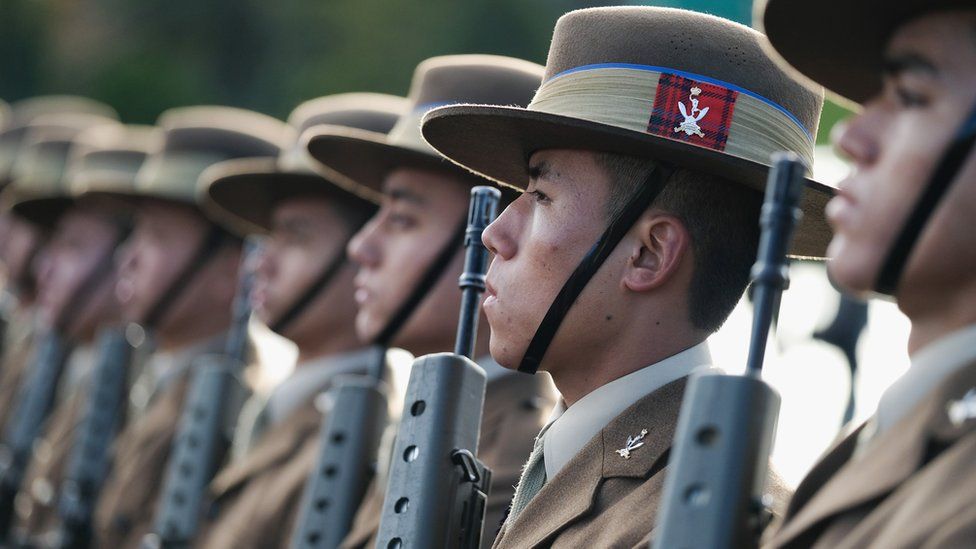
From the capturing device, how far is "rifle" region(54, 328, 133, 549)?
7.81 metres

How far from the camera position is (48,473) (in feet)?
29.9

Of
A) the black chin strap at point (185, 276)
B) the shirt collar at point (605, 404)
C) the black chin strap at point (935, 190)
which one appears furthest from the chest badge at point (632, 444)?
the black chin strap at point (185, 276)

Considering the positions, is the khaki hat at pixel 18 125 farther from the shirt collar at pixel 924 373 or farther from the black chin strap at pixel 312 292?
the shirt collar at pixel 924 373

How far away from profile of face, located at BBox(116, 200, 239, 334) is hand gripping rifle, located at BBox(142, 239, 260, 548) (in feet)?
3.42

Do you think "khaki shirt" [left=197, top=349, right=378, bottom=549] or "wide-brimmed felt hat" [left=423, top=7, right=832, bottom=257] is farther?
"khaki shirt" [left=197, top=349, right=378, bottom=549]

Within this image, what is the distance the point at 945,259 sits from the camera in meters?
2.36

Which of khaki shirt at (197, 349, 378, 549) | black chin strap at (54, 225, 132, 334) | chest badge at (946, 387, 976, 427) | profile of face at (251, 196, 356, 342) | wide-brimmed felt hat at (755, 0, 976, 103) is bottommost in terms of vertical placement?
chest badge at (946, 387, 976, 427)

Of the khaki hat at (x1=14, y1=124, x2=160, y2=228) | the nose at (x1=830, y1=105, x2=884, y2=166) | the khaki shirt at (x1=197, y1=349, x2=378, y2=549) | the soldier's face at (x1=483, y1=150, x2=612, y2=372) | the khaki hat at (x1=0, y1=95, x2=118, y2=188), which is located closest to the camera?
the nose at (x1=830, y1=105, x2=884, y2=166)

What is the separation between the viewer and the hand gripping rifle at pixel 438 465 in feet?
11.7

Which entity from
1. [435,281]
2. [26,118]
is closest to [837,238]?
[435,281]

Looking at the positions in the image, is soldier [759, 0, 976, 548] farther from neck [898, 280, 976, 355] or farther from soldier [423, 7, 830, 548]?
soldier [423, 7, 830, 548]

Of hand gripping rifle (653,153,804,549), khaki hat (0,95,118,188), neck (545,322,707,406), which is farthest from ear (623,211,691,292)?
khaki hat (0,95,118,188)

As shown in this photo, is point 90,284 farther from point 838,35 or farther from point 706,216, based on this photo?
point 838,35

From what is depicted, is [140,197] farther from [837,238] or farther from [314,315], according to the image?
[837,238]
